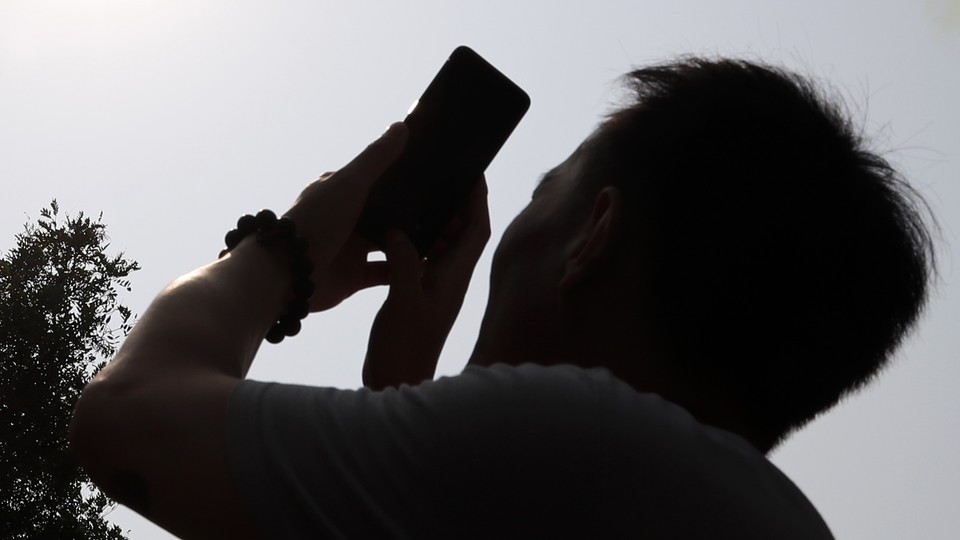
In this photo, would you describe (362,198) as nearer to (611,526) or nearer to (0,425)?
(611,526)

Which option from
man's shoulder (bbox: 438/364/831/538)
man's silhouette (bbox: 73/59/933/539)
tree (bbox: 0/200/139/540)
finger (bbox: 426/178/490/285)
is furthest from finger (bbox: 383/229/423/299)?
tree (bbox: 0/200/139/540)

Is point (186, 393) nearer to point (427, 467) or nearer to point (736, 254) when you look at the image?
point (427, 467)

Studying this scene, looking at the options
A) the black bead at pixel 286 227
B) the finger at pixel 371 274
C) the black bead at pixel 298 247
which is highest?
the black bead at pixel 286 227

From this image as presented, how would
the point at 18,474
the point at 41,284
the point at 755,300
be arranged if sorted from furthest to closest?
the point at 41,284 < the point at 18,474 < the point at 755,300

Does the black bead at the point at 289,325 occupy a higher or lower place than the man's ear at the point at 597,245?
lower

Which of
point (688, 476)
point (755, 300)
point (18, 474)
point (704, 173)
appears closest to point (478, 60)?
point (704, 173)

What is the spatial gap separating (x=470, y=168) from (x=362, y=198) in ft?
1.96

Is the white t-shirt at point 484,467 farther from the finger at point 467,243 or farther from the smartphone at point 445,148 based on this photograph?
the finger at point 467,243

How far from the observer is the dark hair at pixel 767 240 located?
77.6 inches

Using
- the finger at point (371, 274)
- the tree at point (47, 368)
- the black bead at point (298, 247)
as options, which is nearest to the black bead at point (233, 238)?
the black bead at point (298, 247)

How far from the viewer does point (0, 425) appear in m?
14.5

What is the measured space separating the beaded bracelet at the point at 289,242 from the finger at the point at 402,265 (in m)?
0.58

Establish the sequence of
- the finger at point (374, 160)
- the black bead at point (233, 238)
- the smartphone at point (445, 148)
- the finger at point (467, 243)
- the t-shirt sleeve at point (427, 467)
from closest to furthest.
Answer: the t-shirt sleeve at point (427, 467), the black bead at point (233, 238), the finger at point (374, 160), the smartphone at point (445, 148), the finger at point (467, 243)

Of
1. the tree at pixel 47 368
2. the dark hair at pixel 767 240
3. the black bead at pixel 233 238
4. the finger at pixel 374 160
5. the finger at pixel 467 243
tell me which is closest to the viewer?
the dark hair at pixel 767 240
